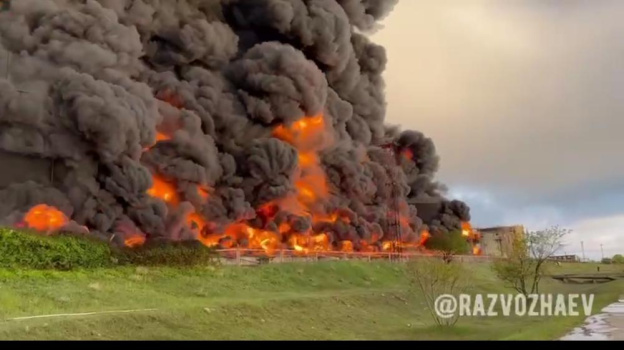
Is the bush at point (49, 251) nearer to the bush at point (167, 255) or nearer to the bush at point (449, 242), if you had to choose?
the bush at point (167, 255)

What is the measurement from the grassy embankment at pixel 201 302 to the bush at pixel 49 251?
0.05 metres

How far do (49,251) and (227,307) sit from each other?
1026cm

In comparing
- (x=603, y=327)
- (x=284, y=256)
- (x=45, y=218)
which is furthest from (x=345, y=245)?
(x=603, y=327)

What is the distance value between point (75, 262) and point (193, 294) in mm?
6102

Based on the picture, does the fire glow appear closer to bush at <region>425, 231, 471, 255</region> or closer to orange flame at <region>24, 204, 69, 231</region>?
bush at <region>425, 231, 471, 255</region>

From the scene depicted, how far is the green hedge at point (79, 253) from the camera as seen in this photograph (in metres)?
27.0

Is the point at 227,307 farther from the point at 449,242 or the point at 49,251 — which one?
the point at 449,242

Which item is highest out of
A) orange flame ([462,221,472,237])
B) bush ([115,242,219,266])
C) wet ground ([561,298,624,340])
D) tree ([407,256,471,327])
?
orange flame ([462,221,472,237])

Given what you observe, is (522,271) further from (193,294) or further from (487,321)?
(193,294)

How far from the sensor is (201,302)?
24.8 meters

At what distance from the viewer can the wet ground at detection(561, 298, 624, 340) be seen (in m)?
15.2

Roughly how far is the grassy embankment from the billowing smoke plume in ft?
35.2

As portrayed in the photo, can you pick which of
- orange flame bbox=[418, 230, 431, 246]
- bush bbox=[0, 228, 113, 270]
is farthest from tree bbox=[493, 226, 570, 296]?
orange flame bbox=[418, 230, 431, 246]

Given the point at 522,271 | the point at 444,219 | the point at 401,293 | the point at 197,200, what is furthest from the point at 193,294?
the point at 444,219
